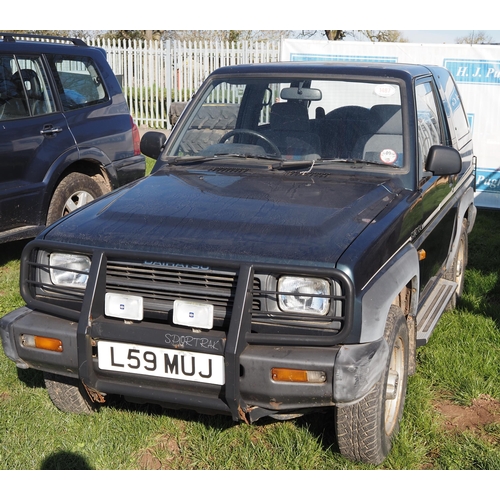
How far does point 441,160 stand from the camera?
4.09m

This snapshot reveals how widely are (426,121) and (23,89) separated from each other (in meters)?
3.67

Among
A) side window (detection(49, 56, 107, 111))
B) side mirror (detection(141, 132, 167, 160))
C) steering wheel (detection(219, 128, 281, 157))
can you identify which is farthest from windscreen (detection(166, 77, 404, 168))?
side window (detection(49, 56, 107, 111))

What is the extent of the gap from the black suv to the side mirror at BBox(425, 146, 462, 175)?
3.55m

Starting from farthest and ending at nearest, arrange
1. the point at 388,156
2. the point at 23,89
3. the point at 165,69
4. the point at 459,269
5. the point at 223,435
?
the point at 165,69
the point at 23,89
the point at 459,269
the point at 388,156
the point at 223,435

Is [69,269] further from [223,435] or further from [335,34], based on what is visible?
[335,34]

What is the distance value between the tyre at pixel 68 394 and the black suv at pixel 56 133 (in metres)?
2.42

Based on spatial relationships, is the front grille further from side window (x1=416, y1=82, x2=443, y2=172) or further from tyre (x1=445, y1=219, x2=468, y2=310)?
tyre (x1=445, y1=219, x2=468, y2=310)

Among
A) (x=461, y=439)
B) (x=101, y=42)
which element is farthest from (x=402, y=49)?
(x=101, y=42)

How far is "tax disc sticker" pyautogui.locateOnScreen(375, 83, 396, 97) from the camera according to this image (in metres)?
4.27

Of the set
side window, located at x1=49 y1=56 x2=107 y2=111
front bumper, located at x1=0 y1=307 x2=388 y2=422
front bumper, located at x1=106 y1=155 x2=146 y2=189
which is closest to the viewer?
front bumper, located at x1=0 y1=307 x2=388 y2=422

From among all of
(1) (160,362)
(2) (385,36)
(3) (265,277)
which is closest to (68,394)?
(1) (160,362)

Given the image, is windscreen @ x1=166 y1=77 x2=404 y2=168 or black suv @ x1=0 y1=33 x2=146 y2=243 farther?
black suv @ x1=0 y1=33 x2=146 y2=243

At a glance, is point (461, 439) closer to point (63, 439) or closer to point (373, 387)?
point (373, 387)

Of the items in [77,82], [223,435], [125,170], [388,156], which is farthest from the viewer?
[125,170]
